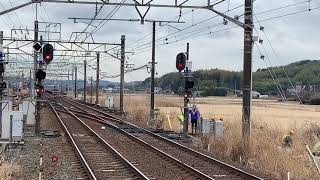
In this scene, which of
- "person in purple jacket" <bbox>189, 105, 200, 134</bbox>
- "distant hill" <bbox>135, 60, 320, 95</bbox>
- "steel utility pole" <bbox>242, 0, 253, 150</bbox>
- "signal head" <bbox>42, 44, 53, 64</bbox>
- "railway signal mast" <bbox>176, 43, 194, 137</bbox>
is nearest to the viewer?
"steel utility pole" <bbox>242, 0, 253, 150</bbox>

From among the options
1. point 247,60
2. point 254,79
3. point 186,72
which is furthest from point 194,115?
point 254,79

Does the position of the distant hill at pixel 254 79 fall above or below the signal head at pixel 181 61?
above

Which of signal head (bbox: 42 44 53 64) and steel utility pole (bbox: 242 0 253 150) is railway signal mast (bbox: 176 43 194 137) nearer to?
steel utility pole (bbox: 242 0 253 150)

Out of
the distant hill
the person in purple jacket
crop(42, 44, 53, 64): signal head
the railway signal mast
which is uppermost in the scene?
the distant hill

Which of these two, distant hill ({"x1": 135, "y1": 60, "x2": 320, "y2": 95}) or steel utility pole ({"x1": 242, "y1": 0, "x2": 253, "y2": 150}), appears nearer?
steel utility pole ({"x1": 242, "y1": 0, "x2": 253, "y2": 150})

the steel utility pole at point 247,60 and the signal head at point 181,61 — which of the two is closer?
the steel utility pole at point 247,60

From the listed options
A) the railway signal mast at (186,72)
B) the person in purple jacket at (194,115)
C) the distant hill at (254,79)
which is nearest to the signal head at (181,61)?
the railway signal mast at (186,72)

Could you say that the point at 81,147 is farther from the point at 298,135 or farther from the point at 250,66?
the point at 298,135

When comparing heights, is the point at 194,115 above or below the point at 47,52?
below

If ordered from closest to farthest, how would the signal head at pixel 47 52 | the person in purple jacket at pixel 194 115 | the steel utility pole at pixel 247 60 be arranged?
1. the steel utility pole at pixel 247 60
2. the signal head at pixel 47 52
3. the person in purple jacket at pixel 194 115

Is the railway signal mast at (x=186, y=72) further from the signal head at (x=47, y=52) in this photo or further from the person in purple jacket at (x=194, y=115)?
the signal head at (x=47, y=52)

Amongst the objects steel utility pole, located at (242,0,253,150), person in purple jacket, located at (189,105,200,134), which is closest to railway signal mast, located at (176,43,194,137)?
person in purple jacket, located at (189,105,200,134)

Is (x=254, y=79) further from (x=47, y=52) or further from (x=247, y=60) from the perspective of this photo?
(x=247, y=60)

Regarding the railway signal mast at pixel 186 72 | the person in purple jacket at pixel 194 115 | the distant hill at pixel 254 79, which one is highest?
the distant hill at pixel 254 79
